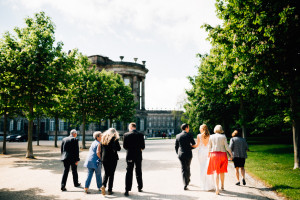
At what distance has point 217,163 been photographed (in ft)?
23.7

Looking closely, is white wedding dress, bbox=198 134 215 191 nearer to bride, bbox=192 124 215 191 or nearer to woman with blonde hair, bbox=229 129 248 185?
bride, bbox=192 124 215 191

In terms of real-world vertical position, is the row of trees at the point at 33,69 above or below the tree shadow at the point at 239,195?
above

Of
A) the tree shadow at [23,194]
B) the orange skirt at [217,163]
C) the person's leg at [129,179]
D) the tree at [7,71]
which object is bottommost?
the tree shadow at [23,194]

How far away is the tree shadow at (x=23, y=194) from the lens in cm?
667

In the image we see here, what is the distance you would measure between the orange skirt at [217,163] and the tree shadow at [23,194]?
4712mm

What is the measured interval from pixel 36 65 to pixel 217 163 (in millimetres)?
12693

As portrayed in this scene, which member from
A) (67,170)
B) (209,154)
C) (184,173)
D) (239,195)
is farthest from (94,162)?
(239,195)

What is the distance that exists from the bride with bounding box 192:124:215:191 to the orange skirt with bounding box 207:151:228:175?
28 cm

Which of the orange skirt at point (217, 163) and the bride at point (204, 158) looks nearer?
the orange skirt at point (217, 163)

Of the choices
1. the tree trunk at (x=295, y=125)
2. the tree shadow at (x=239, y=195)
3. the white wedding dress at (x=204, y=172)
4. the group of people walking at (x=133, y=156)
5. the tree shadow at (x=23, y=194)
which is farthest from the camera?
the tree trunk at (x=295, y=125)

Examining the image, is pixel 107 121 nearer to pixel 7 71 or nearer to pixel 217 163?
pixel 7 71

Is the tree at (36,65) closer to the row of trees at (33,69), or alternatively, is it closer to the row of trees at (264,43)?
the row of trees at (33,69)

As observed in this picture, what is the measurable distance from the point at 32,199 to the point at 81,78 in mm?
18898

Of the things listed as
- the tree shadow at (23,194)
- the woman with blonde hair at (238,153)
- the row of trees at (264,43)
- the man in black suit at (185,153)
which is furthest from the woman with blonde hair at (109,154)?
the row of trees at (264,43)
